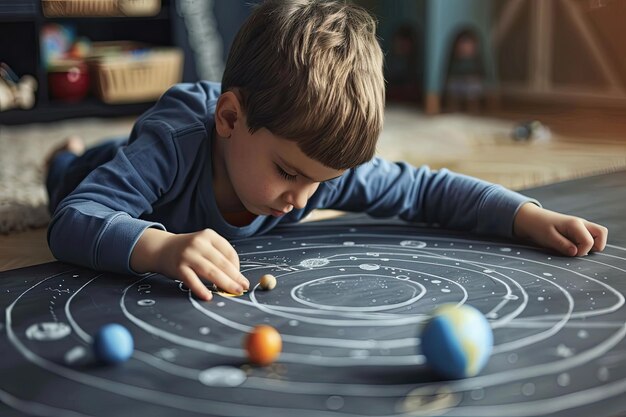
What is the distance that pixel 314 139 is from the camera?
853 millimetres

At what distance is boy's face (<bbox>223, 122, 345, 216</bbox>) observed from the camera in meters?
0.87

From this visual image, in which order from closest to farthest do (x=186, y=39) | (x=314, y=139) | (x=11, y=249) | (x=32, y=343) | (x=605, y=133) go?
(x=32, y=343) < (x=314, y=139) < (x=11, y=249) < (x=605, y=133) < (x=186, y=39)

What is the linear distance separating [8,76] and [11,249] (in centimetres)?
168

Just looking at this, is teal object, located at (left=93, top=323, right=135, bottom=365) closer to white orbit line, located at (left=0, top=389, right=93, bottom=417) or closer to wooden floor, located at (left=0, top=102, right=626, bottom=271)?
white orbit line, located at (left=0, top=389, right=93, bottom=417)

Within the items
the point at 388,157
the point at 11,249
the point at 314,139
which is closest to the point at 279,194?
the point at 314,139

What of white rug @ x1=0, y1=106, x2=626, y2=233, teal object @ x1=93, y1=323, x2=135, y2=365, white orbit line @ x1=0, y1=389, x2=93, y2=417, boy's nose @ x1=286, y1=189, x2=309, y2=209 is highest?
boy's nose @ x1=286, y1=189, x2=309, y2=209

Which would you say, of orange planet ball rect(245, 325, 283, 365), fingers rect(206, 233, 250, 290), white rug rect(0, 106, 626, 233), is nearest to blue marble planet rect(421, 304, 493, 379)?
orange planet ball rect(245, 325, 283, 365)

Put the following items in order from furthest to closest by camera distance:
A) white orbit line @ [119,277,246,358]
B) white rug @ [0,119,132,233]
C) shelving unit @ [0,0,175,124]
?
shelving unit @ [0,0,175,124] < white rug @ [0,119,132,233] < white orbit line @ [119,277,246,358]

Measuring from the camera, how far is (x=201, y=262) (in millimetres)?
810

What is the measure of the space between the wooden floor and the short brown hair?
38cm

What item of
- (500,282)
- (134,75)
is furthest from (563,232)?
(134,75)

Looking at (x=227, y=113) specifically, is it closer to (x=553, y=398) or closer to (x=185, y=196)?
(x=185, y=196)

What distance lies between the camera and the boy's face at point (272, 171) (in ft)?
2.85

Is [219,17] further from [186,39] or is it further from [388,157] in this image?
[388,157]
